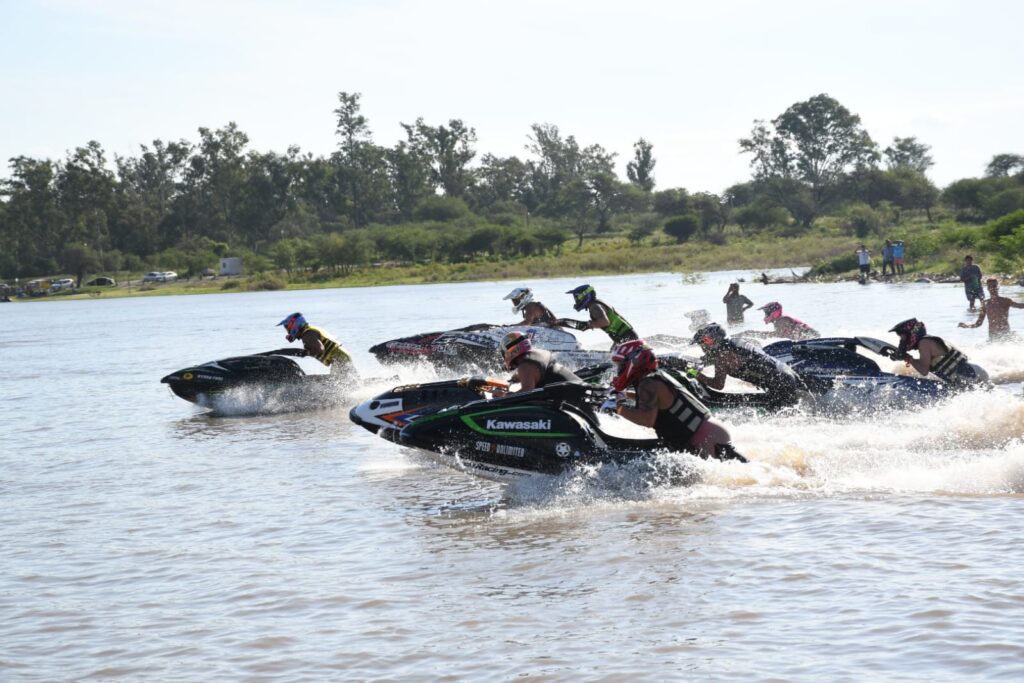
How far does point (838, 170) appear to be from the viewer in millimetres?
129250

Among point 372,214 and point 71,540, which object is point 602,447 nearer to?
point 71,540

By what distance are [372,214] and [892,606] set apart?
449ft

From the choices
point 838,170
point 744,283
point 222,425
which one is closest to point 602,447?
point 222,425

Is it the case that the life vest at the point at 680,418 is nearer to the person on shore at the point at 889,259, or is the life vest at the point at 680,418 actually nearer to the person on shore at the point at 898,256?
the person on shore at the point at 889,259

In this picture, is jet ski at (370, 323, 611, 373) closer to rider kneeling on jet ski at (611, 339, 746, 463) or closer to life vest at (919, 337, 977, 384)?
life vest at (919, 337, 977, 384)

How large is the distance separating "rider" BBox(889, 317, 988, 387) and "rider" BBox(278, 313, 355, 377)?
340 inches

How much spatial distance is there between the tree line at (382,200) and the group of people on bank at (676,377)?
85.6 metres

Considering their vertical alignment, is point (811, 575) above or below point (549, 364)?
below

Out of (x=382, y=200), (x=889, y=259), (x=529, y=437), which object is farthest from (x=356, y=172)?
(x=529, y=437)

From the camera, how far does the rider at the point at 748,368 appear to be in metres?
13.9

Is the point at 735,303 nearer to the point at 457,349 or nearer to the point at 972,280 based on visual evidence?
the point at 972,280

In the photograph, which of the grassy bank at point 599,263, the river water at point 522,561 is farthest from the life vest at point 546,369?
the grassy bank at point 599,263

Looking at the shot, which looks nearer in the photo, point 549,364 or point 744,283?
point 549,364

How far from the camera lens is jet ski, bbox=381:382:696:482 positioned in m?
11.1
